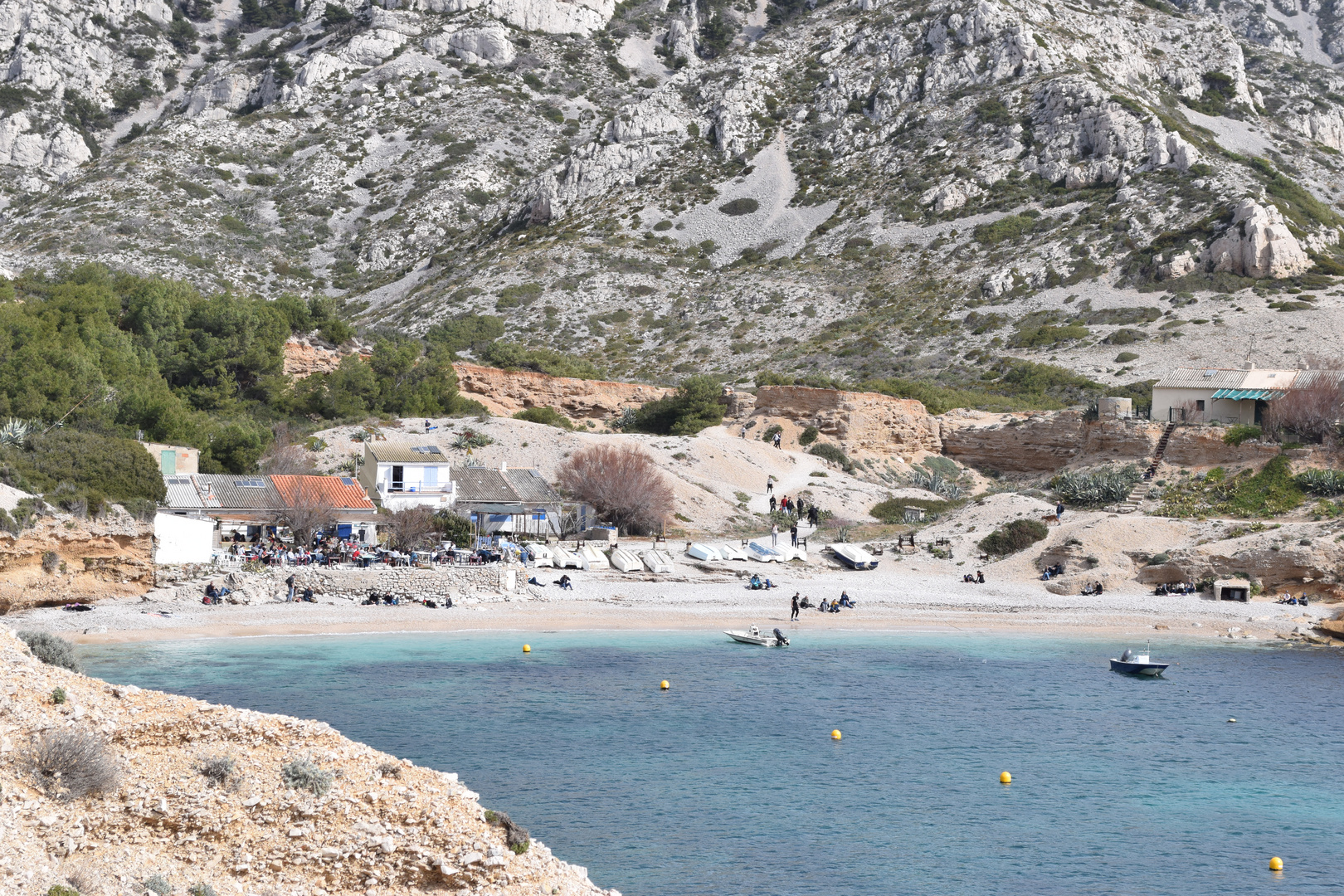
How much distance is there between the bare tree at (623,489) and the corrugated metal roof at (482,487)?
109 inches

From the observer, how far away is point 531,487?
42750mm

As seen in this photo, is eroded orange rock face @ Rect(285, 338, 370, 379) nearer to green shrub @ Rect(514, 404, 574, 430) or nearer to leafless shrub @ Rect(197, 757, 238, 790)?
green shrub @ Rect(514, 404, 574, 430)

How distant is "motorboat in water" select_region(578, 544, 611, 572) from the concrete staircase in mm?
18689

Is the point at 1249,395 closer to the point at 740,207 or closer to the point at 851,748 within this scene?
the point at 851,748

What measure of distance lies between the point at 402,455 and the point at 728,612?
46.3 ft

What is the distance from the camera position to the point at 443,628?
30484 millimetres

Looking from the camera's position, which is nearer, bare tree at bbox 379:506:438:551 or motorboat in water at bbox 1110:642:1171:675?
motorboat in water at bbox 1110:642:1171:675

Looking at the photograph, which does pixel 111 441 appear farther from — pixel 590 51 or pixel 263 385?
pixel 590 51

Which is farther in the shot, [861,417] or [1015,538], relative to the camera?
[861,417]

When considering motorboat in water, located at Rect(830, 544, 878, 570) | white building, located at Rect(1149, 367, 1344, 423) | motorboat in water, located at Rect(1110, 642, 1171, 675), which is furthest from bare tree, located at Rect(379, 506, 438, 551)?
white building, located at Rect(1149, 367, 1344, 423)

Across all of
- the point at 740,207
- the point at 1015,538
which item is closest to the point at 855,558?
the point at 1015,538

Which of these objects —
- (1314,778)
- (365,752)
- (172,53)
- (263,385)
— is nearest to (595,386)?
(263,385)

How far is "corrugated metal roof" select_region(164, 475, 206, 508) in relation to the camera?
34469 mm

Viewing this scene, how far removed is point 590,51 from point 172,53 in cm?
4679
